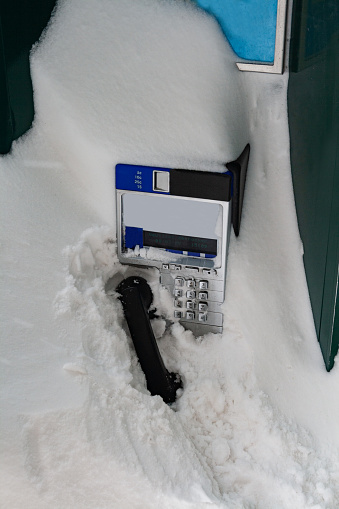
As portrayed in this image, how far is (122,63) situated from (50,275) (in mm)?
394

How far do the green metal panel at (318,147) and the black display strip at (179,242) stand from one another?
0.17m

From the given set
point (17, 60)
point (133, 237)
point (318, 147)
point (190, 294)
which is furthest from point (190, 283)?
point (17, 60)

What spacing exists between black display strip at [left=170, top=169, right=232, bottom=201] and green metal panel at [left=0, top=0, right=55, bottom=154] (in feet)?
1.01

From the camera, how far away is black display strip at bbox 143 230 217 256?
52.7 inches

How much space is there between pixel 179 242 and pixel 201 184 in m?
0.13

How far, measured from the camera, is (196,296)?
1.40m

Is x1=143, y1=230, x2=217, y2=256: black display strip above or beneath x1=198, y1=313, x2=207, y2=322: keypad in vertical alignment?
above

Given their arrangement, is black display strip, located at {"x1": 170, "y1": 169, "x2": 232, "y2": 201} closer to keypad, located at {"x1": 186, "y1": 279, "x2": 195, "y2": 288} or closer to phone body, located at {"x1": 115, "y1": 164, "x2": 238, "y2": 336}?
phone body, located at {"x1": 115, "y1": 164, "x2": 238, "y2": 336}

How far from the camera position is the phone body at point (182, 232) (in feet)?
4.22

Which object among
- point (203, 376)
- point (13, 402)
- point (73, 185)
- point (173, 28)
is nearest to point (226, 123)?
point (173, 28)

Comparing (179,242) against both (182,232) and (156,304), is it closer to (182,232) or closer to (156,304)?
(182,232)

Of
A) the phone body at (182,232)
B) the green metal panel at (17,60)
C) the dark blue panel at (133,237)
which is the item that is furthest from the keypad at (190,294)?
the green metal panel at (17,60)

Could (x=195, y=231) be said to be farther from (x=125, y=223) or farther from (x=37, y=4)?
(x=37, y=4)

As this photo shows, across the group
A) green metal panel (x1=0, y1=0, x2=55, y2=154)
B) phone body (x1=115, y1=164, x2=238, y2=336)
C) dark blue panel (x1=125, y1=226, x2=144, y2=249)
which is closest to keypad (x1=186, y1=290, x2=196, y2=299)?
phone body (x1=115, y1=164, x2=238, y2=336)
